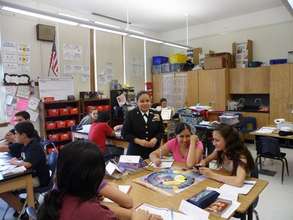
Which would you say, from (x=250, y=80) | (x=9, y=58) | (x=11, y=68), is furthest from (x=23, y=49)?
(x=250, y=80)

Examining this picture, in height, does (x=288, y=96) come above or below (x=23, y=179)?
above

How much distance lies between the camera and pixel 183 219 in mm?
1397

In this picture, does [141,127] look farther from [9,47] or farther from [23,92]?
[9,47]

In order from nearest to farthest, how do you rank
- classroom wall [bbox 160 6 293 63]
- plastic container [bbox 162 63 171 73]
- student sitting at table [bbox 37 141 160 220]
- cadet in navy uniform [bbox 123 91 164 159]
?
student sitting at table [bbox 37 141 160 220] → cadet in navy uniform [bbox 123 91 164 159] → classroom wall [bbox 160 6 293 63] → plastic container [bbox 162 63 171 73]

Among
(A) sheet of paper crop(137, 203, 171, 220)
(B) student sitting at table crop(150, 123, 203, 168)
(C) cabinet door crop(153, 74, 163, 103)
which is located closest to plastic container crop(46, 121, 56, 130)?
(B) student sitting at table crop(150, 123, 203, 168)

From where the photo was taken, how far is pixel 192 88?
7340mm

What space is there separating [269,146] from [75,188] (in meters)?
3.59

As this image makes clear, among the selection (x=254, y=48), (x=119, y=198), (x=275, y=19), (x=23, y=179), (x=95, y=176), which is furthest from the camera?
(x=254, y=48)

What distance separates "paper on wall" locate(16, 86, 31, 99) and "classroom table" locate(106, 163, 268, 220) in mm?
3920

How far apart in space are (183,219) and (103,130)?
2543 mm

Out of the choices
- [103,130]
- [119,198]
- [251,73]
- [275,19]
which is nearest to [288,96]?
[251,73]

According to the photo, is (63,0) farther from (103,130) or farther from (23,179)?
(23,179)

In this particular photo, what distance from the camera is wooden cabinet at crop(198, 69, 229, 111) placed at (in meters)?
6.71

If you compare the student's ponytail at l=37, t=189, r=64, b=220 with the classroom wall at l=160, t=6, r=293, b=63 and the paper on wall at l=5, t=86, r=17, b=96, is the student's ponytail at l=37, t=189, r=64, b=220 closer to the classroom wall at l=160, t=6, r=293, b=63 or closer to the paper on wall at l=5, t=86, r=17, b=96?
the paper on wall at l=5, t=86, r=17, b=96
